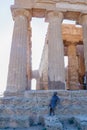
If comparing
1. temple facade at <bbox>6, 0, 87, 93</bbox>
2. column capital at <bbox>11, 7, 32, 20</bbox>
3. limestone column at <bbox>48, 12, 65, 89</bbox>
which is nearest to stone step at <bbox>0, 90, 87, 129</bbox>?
temple facade at <bbox>6, 0, 87, 93</bbox>

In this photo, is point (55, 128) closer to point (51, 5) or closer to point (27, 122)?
point (27, 122)

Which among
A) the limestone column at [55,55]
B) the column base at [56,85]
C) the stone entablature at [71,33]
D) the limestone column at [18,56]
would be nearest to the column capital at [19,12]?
the limestone column at [18,56]

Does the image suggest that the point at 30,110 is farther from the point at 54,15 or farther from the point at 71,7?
the point at 71,7

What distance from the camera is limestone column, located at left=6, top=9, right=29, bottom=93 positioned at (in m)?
18.4

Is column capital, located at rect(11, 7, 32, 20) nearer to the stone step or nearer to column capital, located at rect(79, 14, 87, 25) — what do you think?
column capital, located at rect(79, 14, 87, 25)

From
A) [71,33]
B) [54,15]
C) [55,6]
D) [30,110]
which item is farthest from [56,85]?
[71,33]

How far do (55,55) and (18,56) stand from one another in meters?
3.22

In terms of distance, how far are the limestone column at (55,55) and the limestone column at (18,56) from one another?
2.23 m

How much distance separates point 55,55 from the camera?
19.6 metres

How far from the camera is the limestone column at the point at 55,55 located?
18734 millimetres

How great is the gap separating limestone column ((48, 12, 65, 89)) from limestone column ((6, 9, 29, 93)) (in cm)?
223

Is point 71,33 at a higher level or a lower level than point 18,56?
higher

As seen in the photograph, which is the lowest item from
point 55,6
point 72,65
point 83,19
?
point 72,65

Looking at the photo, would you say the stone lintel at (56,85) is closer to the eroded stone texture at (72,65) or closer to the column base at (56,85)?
the column base at (56,85)
